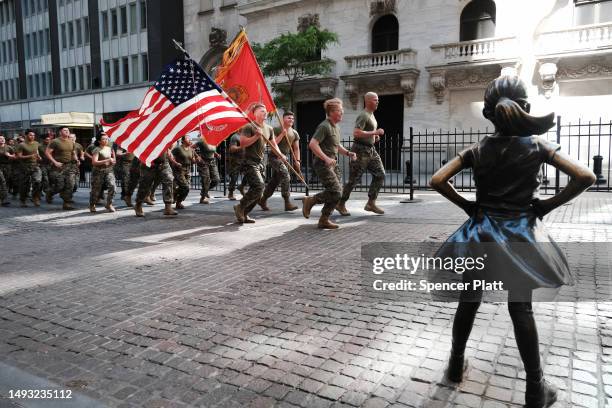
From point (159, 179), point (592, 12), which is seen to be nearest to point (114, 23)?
point (159, 179)

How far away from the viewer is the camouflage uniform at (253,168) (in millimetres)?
8367

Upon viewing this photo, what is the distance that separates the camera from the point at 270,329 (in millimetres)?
3625

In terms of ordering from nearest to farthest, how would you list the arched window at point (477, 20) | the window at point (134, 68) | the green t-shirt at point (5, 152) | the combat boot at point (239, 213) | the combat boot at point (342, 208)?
the combat boot at point (239, 213), the combat boot at point (342, 208), the green t-shirt at point (5, 152), the arched window at point (477, 20), the window at point (134, 68)

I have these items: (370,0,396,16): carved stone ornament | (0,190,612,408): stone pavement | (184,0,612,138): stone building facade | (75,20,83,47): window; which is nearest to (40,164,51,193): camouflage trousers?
(0,190,612,408): stone pavement

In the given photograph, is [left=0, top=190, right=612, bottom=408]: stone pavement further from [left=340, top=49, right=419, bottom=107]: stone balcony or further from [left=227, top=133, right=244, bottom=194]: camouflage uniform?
[left=340, top=49, right=419, bottom=107]: stone balcony

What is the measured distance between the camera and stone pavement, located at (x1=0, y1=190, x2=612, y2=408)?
272 centimetres

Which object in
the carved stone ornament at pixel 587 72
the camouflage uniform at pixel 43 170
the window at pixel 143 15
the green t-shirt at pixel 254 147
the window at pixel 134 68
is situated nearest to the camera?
the green t-shirt at pixel 254 147

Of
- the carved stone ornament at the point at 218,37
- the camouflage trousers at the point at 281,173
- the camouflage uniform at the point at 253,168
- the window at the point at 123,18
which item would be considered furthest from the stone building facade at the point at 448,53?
the camouflage uniform at the point at 253,168

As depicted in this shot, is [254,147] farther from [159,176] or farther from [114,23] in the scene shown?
[114,23]

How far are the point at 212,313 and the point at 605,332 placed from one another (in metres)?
2.96

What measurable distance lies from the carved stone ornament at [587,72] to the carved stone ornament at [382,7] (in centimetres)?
848

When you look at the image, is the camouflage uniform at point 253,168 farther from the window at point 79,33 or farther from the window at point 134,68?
the window at point 79,33

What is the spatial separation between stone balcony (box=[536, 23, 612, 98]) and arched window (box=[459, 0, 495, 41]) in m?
2.58

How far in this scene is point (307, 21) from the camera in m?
26.1
